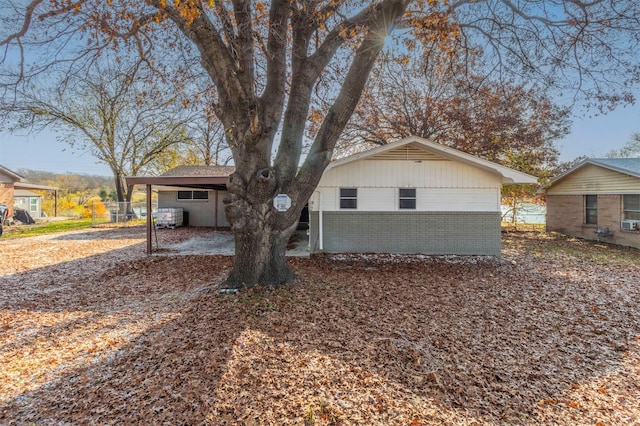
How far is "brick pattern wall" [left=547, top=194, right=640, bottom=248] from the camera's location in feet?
38.3

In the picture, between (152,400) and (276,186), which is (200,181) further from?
(152,400)

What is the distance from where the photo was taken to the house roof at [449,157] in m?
8.69

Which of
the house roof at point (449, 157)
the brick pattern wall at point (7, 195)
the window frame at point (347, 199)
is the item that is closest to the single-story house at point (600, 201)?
the house roof at point (449, 157)

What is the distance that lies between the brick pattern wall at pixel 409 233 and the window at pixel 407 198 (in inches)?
9.7

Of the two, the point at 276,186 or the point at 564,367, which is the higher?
the point at 276,186

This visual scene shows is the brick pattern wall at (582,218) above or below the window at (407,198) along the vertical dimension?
below

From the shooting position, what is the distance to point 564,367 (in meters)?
3.35

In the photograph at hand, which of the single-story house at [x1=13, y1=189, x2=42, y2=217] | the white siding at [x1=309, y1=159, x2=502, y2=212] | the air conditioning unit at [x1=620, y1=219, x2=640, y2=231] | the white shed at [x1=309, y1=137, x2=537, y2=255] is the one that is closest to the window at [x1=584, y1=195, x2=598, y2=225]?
the air conditioning unit at [x1=620, y1=219, x2=640, y2=231]

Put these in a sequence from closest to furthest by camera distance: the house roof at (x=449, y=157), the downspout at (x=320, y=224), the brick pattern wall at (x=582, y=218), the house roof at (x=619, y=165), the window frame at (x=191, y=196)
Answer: the house roof at (x=449, y=157), the downspout at (x=320, y=224), the house roof at (x=619, y=165), the brick pattern wall at (x=582, y=218), the window frame at (x=191, y=196)

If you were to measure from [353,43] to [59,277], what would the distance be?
7.94 meters

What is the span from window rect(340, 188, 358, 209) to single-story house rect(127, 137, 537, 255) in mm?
15

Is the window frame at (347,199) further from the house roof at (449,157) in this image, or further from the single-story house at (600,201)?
the single-story house at (600,201)

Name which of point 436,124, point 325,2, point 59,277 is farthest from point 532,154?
point 59,277

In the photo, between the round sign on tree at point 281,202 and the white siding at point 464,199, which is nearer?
the round sign on tree at point 281,202
